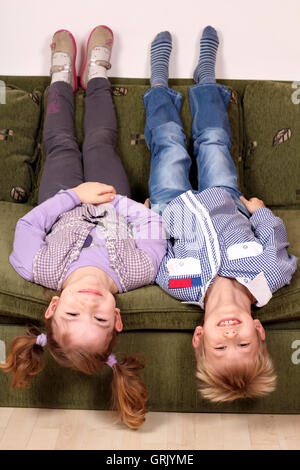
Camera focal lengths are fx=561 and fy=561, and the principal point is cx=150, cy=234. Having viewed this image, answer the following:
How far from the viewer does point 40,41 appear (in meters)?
2.46

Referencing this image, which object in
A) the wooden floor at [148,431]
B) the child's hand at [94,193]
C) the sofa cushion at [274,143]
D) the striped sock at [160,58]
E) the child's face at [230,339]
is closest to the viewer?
the child's face at [230,339]

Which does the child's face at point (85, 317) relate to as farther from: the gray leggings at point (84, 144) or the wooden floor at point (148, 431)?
the gray leggings at point (84, 144)

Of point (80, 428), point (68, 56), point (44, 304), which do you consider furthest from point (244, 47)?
point (80, 428)

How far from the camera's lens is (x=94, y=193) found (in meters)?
1.97

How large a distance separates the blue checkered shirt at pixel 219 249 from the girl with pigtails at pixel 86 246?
71 mm

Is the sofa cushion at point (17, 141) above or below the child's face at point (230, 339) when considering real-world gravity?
above

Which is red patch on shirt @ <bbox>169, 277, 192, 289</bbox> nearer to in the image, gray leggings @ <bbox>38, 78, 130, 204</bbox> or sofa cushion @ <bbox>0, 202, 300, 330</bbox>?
sofa cushion @ <bbox>0, 202, 300, 330</bbox>

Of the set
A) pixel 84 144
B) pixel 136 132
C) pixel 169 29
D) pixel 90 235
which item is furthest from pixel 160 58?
pixel 90 235

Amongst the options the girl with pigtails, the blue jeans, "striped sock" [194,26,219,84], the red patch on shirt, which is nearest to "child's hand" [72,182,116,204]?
the girl with pigtails

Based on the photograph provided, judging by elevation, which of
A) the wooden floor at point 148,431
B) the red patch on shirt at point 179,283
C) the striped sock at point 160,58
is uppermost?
the striped sock at point 160,58

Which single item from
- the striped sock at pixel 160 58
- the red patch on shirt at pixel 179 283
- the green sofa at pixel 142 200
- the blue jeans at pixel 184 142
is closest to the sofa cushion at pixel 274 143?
the green sofa at pixel 142 200

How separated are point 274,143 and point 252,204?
29 centimetres

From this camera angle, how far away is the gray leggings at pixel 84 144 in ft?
6.91

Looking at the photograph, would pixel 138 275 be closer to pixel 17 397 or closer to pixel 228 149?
pixel 17 397
